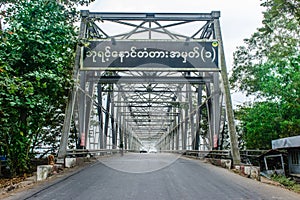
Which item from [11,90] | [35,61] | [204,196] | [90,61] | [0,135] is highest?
[90,61]

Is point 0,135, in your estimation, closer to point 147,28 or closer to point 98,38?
point 98,38

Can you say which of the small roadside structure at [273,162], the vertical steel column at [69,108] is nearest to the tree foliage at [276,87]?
the small roadside structure at [273,162]

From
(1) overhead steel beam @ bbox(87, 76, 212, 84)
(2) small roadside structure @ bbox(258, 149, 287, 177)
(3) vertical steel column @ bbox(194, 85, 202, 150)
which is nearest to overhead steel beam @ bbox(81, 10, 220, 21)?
(1) overhead steel beam @ bbox(87, 76, 212, 84)

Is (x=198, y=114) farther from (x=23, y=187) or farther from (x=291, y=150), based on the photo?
(x=23, y=187)

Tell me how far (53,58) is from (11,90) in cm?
270

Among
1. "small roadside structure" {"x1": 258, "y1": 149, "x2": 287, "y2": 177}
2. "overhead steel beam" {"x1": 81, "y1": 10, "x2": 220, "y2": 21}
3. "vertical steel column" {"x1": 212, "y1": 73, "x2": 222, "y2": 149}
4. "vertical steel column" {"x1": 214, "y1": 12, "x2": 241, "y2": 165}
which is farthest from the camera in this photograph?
"vertical steel column" {"x1": 212, "y1": 73, "x2": 222, "y2": 149}

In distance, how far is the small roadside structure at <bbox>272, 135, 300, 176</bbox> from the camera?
10500 millimetres

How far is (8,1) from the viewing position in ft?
29.3

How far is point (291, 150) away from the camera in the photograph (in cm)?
1187

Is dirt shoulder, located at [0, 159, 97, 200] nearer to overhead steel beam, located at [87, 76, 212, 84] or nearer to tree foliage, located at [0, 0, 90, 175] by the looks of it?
tree foliage, located at [0, 0, 90, 175]

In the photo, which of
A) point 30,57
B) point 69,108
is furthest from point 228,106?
point 30,57

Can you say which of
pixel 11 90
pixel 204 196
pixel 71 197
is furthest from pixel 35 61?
pixel 204 196

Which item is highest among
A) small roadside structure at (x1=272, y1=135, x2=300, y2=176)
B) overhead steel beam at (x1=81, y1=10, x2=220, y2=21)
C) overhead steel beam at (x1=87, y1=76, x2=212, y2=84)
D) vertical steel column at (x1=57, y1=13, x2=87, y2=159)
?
overhead steel beam at (x1=81, y1=10, x2=220, y2=21)

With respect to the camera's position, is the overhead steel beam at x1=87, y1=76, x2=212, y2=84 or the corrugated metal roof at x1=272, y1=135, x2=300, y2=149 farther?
the overhead steel beam at x1=87, y1=76, x2=212, y2=84
